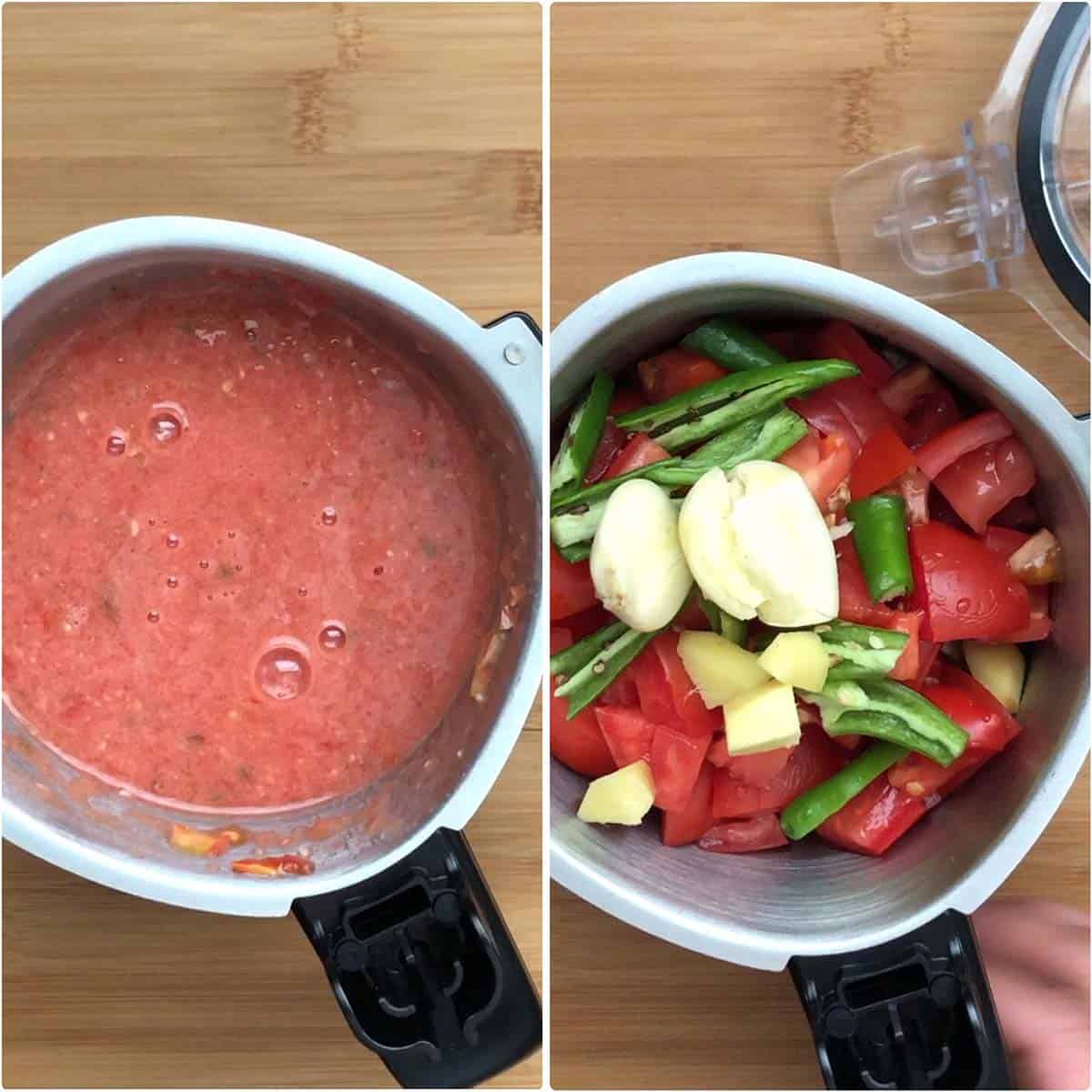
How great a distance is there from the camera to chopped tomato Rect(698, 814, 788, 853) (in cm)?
76

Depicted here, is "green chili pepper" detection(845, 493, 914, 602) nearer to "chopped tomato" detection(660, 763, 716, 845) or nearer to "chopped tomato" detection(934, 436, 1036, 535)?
"chopped tomato" detection(934, 436, 1036, 535)

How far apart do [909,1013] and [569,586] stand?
33cm

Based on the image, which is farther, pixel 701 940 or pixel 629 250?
pixel 629 250

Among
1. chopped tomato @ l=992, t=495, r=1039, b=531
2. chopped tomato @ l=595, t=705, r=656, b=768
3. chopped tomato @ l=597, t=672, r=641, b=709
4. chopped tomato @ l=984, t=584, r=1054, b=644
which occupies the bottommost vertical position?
chopped tomato @ l=595, t=705, r=656, b=768

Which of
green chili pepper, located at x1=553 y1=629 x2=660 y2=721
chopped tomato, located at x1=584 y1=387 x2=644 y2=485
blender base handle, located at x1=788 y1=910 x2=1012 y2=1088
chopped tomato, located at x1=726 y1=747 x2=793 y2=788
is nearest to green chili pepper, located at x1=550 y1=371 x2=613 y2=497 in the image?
chopped tomato, located at x1=584 y1=387 x2=644 y2=485

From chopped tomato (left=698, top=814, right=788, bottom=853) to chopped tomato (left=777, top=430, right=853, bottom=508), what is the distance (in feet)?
0.75

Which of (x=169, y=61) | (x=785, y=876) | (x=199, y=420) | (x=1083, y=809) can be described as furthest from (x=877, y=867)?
(x=169, y=61)

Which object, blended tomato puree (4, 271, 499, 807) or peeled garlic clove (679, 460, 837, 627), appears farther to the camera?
blended tomato puree (4, 271, 499, 807)

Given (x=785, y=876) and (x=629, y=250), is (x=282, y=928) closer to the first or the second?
(x=785, y=876)

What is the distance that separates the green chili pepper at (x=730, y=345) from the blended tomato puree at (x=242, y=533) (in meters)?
0.20

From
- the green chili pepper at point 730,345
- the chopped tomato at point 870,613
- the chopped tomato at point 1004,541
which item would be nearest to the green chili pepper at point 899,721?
the chopped tomato at point 870,613

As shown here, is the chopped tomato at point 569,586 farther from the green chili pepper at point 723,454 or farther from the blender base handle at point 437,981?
the blender base handle at point 437,981

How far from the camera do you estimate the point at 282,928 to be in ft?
2.81

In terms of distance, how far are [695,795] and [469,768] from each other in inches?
6.1
